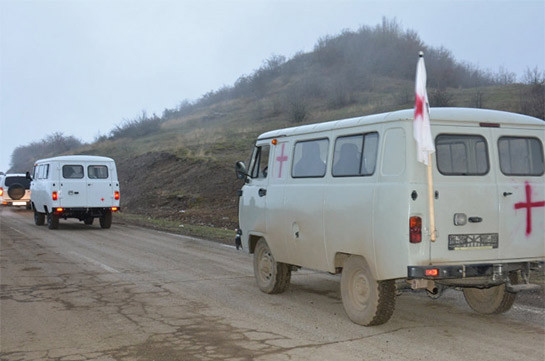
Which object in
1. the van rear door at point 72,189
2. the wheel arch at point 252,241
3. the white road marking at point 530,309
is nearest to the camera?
the white road marking at point 530,309

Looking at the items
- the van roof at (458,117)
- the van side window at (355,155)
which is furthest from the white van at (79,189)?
the van roof at (458,117)

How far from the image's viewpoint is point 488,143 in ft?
23.0

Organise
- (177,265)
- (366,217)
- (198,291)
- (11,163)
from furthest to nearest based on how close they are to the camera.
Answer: (11,163) < (177,265) < (198,291) < (366,217)

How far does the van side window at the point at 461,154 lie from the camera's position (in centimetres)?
674

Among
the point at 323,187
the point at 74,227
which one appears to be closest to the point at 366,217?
the point at 323,187

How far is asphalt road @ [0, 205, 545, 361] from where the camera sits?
6254 mm

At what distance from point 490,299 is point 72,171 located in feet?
51.7

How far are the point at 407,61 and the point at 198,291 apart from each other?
147 feet

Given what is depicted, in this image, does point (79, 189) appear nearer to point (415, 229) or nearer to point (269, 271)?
point (269, 271)

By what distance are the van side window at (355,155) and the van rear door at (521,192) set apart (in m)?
1.43

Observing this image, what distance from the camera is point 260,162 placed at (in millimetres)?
9703

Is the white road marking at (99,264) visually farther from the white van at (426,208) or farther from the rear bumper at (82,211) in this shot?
the rear bumper at (82,211)

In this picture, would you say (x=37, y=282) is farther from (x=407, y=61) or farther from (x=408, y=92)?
(x=407, y=61)

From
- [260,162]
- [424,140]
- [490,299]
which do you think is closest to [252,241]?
[260,162]
